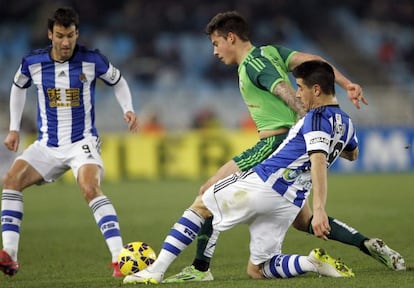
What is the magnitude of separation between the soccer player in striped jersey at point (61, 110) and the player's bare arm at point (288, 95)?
5.50ft

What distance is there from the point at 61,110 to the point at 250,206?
240cm

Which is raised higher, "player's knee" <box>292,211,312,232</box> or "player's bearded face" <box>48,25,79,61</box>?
"player's bearded face" <box>48,25,79,61</box>

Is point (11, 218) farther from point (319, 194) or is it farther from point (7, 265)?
point (319, 194)

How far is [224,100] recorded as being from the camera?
78.4ft

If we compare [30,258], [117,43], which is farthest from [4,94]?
[30,258]

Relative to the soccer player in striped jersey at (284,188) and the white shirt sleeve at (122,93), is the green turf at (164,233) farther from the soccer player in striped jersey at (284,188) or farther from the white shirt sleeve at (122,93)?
the white shirt sleeve at (122,93)

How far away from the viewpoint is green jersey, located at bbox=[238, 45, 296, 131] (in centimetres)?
657

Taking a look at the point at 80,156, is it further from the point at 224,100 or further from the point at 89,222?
the point at 224,100

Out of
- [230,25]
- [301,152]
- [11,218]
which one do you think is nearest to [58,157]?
[11,218]

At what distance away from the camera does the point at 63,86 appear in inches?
305

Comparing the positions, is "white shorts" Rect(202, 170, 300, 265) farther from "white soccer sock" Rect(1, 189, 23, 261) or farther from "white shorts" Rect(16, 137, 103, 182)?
"white soccer sock" Rect(1, 189, 23, 261)

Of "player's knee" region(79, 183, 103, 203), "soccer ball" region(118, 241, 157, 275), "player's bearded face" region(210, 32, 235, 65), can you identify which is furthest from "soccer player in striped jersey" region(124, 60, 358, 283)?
"player's knee" region(79, 183, 103, 203)

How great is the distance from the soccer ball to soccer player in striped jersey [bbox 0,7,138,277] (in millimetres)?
732

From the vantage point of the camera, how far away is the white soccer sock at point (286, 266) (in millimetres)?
6328
